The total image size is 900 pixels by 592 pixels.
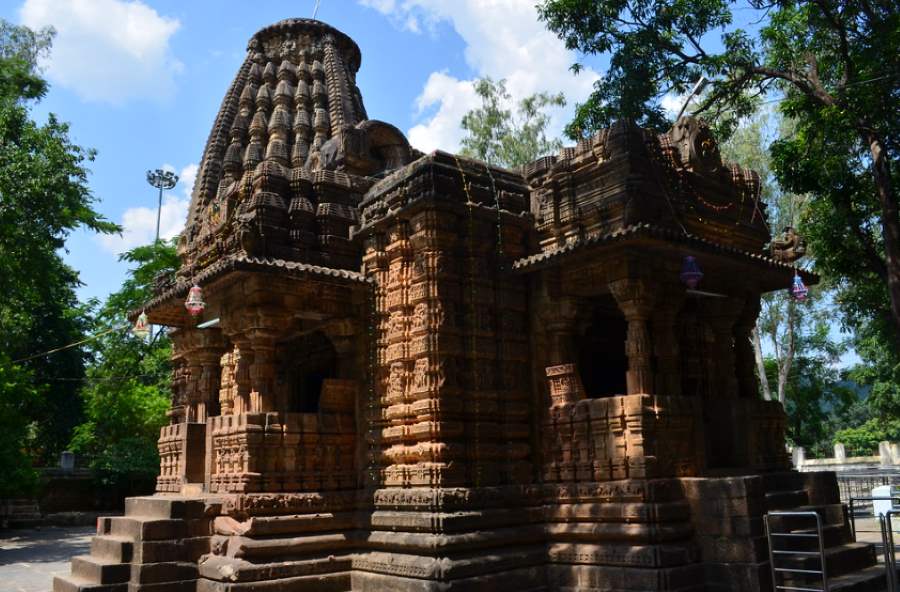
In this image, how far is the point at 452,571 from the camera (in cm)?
807

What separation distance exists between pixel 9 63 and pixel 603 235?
18.6m

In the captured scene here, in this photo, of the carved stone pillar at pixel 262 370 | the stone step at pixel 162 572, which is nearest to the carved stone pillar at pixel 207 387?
the carved stone pillar at pixel 262 370

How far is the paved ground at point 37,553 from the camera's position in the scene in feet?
38.6

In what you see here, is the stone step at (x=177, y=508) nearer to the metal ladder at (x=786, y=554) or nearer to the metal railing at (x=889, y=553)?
the metal ladder at (x=786, y=554)

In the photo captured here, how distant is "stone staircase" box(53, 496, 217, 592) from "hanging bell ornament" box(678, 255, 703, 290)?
6382mm

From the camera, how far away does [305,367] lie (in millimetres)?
12789

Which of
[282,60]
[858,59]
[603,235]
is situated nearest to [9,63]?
[282,60]

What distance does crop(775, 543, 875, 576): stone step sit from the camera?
26.1ft

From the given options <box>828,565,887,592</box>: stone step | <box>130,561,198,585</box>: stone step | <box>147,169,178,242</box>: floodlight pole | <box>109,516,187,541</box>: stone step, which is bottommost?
<box>828,565,887,592</box>: stone step

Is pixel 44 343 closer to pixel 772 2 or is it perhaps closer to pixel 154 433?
pixel 154 433

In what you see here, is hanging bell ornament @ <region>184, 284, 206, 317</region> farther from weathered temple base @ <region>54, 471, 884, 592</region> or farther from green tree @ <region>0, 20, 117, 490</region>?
green tree @ <region>0, 20, 117, 490</region>

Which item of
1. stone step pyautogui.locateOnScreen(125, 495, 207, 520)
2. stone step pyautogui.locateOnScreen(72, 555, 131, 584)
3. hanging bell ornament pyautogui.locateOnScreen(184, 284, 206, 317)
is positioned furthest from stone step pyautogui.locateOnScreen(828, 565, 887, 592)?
hanging bell ornament pyautogui.locateOnScreen(184, 284, 206, 317)

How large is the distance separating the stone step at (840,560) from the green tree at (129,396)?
21.9 meters

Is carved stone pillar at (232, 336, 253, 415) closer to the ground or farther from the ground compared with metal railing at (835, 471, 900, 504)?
farther from the ground
